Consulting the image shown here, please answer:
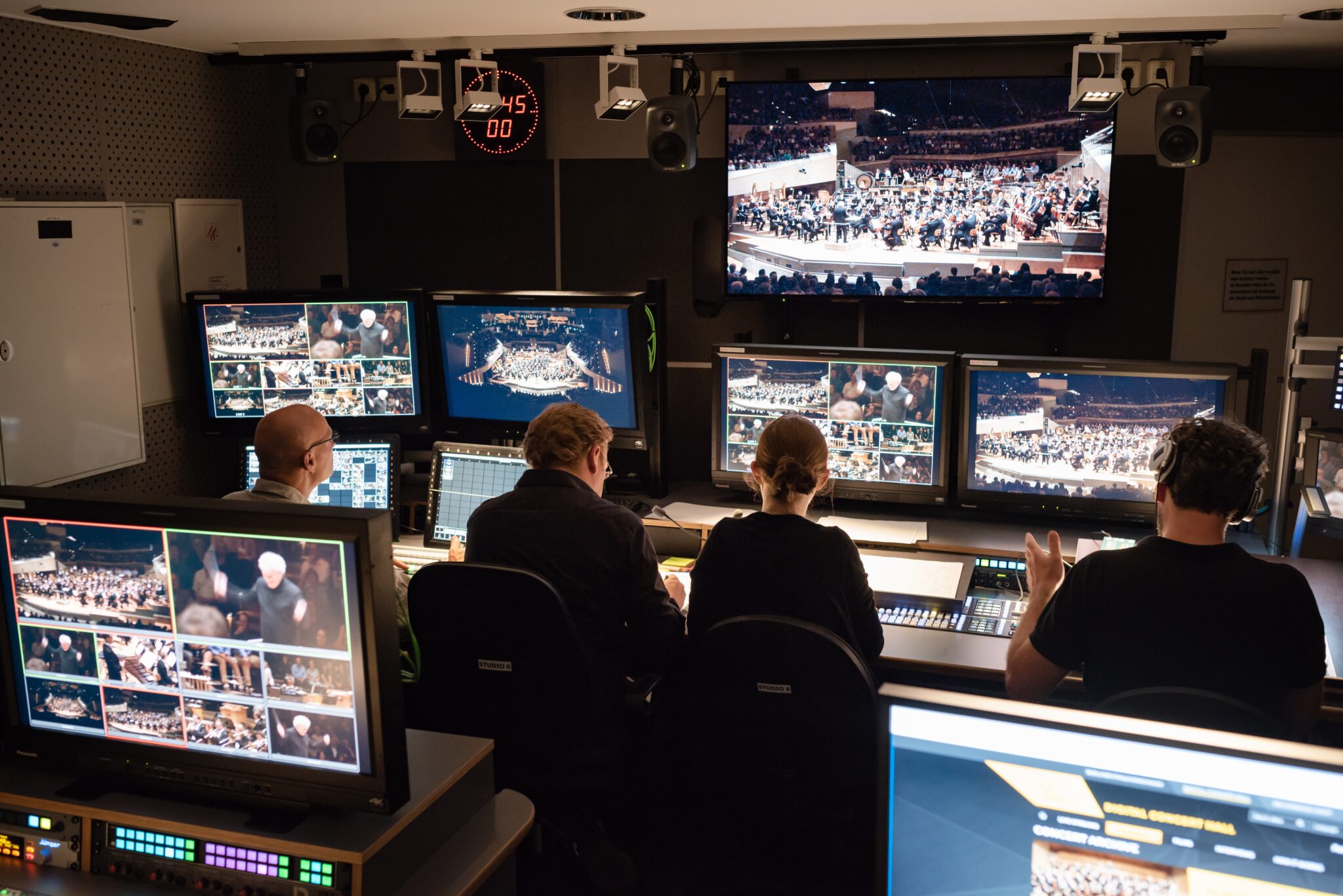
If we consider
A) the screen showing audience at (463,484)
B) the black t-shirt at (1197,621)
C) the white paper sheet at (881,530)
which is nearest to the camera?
the black t-shirt at (1197,621)

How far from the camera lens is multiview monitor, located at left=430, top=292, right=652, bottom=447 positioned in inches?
136

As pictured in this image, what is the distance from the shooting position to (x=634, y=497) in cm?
359

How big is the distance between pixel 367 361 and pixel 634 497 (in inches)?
40.0

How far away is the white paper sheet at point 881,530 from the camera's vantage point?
10.3 ft

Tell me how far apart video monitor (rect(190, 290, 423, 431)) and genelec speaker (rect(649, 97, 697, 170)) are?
949 millimetres

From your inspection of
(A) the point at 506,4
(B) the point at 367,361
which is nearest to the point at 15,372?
(B) the point at 367,361

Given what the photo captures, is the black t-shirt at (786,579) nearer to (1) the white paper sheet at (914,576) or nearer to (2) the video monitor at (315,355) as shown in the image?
(1) the white paper sheet at (914,576)

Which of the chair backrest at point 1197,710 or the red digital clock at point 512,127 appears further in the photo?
the red digital clock at point 512,127

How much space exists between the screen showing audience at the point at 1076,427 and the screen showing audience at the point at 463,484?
1403 mm

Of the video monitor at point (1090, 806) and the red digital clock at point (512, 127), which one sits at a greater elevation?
the red digital clock at point (512, 127)

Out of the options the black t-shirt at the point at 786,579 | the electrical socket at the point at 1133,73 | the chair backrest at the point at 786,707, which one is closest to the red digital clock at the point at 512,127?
the electrical socket at the point at 1133,73

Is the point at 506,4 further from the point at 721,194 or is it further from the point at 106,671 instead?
the point at 106,671

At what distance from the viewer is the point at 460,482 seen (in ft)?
11.2

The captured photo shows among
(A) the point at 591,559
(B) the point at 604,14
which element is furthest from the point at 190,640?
(B) the point at 604,14
